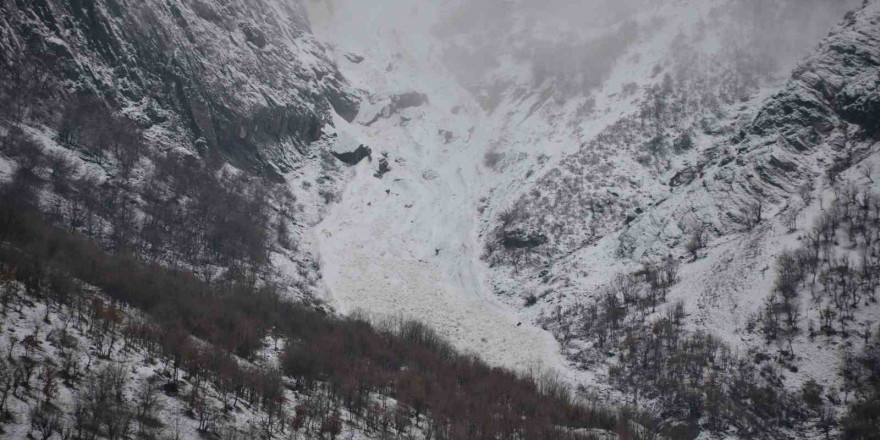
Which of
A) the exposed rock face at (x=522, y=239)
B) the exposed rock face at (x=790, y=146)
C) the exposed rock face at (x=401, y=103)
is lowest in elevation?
the exposed rock face at (x=522, y=239)

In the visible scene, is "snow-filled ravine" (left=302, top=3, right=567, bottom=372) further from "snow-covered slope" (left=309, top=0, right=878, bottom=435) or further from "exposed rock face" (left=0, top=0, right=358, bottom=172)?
"exposed rock face" (left=0, top=0, right=358, bottom=172)

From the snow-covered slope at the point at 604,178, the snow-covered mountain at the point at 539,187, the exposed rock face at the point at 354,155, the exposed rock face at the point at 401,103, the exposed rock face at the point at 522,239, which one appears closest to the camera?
the snow-covered mountain at the point at 539,187

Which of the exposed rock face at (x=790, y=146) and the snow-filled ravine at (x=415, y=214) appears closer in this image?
the snow-filled ravine at (x=415, y=214)

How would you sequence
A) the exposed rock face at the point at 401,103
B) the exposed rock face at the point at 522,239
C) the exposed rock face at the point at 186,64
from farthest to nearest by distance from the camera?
the exposed rock face at the point at 401,103 < the exposed rock face at the point at 522,239 < the exposed rock face at the point at 186,64

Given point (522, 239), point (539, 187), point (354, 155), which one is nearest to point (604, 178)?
point (539, 187)

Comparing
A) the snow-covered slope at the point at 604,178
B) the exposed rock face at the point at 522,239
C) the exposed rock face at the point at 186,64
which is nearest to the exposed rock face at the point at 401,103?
the snow-covered slope at the point at 604,178

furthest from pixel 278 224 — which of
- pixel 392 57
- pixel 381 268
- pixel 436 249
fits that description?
pixel 392 57

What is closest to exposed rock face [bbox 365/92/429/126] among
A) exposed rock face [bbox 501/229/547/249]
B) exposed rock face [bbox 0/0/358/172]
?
exposed rock face [bbox 0/0/358/172]

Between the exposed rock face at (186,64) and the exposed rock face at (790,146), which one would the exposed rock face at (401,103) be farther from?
the exposed rock face at (790,146)

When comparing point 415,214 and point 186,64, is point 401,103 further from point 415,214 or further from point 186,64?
point 186,64
